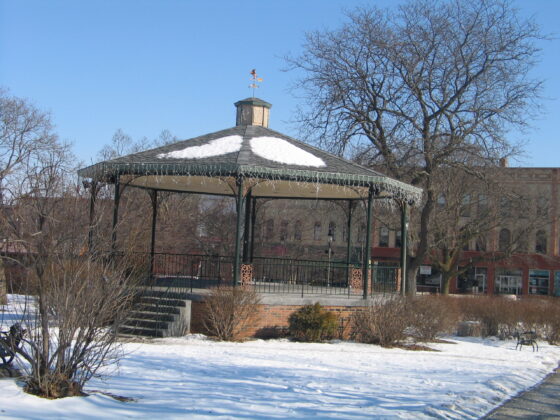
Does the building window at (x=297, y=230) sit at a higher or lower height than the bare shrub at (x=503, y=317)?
higher

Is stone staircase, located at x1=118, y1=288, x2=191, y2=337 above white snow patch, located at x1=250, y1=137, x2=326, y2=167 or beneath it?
beneath

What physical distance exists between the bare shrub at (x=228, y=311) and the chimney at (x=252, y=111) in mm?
7088

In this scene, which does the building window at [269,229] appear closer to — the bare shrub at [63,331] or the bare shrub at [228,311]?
the bare shrub at [228,311]

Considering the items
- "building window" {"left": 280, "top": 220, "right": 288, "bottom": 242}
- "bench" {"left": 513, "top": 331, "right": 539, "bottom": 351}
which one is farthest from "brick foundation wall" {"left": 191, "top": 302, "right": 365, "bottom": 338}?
"building window" {"left": 280, "top": 220, "right": 288, "bottom": 242}

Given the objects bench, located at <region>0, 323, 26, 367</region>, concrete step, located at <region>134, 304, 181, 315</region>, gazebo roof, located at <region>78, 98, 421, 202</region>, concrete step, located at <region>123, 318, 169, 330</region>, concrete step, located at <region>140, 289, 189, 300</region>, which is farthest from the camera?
gazebo roof, located at <region>78, 98, 421, 202</region>

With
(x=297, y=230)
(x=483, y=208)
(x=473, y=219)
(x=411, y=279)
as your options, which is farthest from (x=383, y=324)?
(x=297, y=230)

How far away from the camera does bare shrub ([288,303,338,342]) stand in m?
13.9

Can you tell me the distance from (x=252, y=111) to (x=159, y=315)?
762 cm

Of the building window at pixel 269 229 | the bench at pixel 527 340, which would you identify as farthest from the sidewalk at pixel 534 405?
the building window at pixel 269 229

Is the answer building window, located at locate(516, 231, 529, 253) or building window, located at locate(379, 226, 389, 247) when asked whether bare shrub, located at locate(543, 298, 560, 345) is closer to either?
building window, located at locate(516, 231, 529, 253)

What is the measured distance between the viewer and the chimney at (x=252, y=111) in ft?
62.8

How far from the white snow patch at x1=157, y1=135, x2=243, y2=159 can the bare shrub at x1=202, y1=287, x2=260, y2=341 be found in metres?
3.66

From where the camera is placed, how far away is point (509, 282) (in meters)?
50.0

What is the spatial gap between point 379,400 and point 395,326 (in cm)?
618
